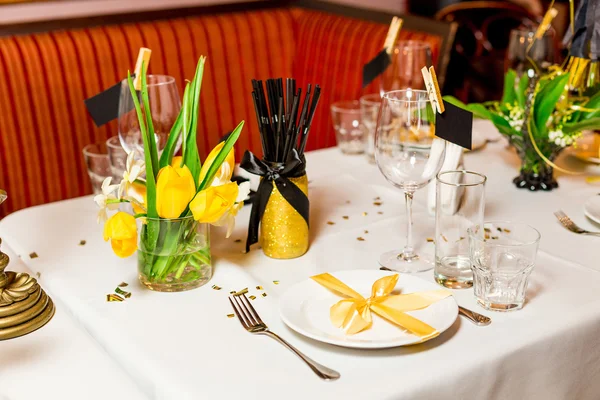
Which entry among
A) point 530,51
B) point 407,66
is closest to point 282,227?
point 407,66

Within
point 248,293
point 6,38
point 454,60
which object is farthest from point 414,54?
point 454,60

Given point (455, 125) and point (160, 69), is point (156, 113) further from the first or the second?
point (160, 69)

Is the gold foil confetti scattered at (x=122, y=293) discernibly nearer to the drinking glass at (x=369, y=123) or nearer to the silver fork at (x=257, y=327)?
the silver fork at (x=257, y=327)

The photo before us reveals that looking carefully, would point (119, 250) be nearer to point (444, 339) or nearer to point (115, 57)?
point (444, 339)

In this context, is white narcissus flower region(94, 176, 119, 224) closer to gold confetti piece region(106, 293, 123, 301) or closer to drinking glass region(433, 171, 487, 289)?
gold confetti piece region(106, 293, 123, 301)

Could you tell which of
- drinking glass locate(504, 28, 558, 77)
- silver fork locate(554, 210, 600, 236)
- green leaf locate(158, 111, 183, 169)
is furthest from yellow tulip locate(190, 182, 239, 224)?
drinking glass locate(504, 28, 558, 77)

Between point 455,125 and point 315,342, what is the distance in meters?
0.39

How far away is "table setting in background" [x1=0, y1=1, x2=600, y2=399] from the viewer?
34.3 inches

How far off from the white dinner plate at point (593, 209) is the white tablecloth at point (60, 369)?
2.69 ft

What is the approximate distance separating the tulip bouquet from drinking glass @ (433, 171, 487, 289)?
0.92 ft

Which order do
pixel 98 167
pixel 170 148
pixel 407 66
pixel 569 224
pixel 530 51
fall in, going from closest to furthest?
pixel 170 148, pixel 569 224, pixel 98 167, pixel 407 66, pixel 530 51

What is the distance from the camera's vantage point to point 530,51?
2.07 metres

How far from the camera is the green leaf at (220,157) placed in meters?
1.04

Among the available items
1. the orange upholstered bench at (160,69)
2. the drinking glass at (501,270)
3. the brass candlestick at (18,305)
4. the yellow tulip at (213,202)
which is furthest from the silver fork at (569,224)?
the orange upholstered bench at (160,69)
